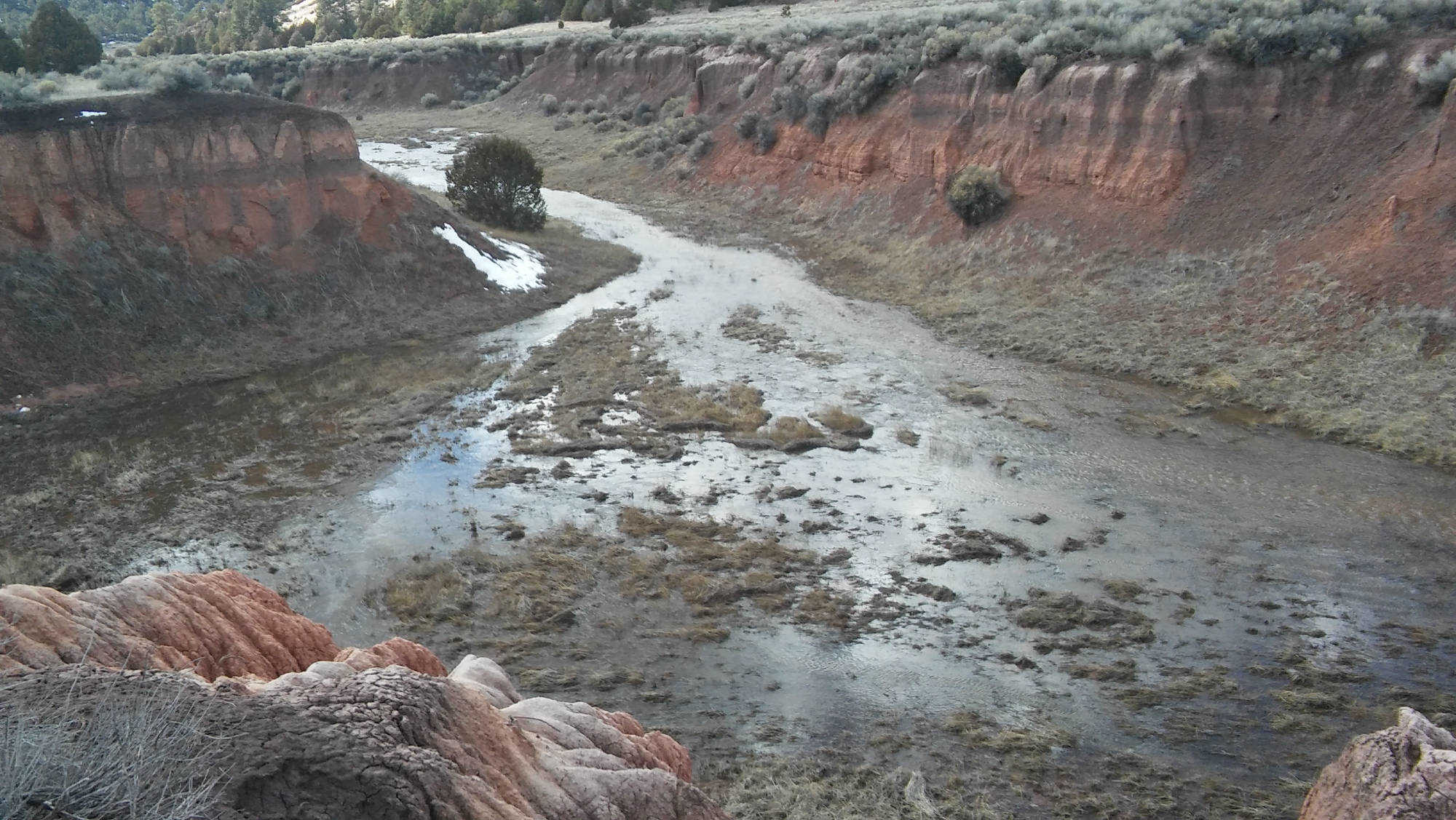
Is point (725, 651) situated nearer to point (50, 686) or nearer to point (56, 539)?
point (50, 686)

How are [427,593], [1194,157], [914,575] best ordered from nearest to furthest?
1. [427,593]
2. [914,575]
3. [1194,157]

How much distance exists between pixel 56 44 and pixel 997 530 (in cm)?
3077

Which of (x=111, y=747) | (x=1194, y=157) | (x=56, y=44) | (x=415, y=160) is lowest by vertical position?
(x=415, y=160)

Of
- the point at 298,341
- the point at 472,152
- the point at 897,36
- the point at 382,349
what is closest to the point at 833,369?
the point at 382,349

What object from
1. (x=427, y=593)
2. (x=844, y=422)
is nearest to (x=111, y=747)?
(x=427, y=593)

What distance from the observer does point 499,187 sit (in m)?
29.0

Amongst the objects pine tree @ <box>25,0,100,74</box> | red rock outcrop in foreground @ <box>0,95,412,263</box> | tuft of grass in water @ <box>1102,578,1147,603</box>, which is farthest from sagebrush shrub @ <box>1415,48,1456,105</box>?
pine tree @ <box>25,0,100,74</box>

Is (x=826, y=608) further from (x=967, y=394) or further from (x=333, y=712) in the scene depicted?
(x=967, y=394)

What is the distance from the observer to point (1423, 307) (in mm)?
17578

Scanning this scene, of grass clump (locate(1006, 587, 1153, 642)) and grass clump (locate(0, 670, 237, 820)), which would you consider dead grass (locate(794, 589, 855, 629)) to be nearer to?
grass clump (locate(1006, 587, 1153, 642))

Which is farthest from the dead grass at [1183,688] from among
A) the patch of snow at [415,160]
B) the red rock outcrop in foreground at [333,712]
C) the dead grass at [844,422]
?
the patch of snow at [415,160]

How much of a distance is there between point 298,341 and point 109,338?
3258mm

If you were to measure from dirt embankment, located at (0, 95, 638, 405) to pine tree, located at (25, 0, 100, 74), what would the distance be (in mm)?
10620

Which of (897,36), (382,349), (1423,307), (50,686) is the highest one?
(897,36)
